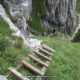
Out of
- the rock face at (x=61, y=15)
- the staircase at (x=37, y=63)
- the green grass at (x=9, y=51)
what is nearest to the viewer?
the staircase at (x=37, y=63)

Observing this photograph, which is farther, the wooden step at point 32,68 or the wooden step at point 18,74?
the wooden step at point 32,68

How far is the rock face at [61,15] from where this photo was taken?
3950cm

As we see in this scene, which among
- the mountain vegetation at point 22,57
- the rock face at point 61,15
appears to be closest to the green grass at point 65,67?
the mountain vegetation at point 22,57

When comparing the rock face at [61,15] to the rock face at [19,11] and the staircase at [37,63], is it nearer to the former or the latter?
the rock face at [19,11]

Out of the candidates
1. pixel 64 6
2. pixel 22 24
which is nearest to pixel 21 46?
pixel 22 24

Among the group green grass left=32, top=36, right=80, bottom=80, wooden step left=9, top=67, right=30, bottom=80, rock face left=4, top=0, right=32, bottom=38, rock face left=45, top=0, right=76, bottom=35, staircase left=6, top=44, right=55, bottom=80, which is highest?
wooden step left=9, top=67, right=30, bottom=80

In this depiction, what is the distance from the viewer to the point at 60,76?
1007 cm

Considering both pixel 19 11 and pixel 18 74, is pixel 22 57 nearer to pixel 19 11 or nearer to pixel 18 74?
pixel 18 74

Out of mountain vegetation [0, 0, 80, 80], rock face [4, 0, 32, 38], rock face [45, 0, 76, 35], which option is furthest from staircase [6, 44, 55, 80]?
rock face [45, 0, 76, 35]

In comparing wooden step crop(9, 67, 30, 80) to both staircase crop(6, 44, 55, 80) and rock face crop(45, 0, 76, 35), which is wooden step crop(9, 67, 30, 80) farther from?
rock face crop(45, 0, 76, 35)

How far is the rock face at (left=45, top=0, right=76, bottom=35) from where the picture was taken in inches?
1555

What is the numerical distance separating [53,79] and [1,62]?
6.81 ft

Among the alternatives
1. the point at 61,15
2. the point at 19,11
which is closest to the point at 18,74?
the point at 19,11

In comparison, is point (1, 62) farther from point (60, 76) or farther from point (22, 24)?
point (22, 24)
